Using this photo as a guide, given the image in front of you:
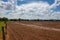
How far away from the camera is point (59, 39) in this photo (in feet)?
11.4

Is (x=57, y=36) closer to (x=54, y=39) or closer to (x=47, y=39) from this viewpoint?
(x=54, y=39)

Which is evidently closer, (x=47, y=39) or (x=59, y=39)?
(x=59, y=39)

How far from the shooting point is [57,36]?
368 centimetres

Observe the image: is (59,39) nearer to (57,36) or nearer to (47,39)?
(57,36)

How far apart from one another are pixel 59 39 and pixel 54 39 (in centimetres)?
14

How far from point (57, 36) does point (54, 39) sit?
0.36 ft

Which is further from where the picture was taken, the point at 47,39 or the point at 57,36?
the point at 47,39

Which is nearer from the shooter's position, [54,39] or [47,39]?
[54,39]

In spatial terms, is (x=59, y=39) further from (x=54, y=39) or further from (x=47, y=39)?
(x=47, y=39)

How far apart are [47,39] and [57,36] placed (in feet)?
1.20

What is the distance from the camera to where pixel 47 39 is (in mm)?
3998

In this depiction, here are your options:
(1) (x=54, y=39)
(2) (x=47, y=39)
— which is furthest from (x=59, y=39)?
(2) (x=47, y=39)

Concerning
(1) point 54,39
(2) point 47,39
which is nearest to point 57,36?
(1) point 54,39
